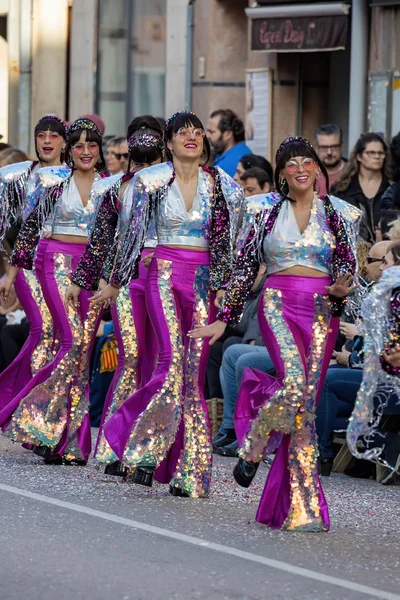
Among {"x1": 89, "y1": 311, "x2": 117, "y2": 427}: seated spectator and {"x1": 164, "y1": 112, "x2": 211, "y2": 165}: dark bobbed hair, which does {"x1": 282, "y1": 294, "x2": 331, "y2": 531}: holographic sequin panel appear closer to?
{"x1": 164, "y1": 112, "x2": 211, "y2": 165}: dark bobbed hair

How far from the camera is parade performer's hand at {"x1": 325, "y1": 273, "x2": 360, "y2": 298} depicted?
8.04 meters

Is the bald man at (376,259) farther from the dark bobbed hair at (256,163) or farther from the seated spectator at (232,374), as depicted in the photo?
the dark bobbed hair at (256,163)

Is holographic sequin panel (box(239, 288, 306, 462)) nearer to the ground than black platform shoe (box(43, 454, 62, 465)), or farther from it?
farther from it

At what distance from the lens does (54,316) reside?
1041cm

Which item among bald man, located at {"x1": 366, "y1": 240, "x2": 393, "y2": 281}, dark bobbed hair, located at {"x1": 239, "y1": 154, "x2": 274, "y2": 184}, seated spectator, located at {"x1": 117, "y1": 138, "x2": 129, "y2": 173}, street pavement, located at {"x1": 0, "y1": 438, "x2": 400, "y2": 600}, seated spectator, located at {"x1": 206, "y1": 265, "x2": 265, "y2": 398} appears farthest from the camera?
seated spectator, located at {"x1": 117, "y1": 138, "x2": 129, "y2": 173}

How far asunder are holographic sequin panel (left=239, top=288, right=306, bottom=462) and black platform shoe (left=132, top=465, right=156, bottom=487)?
852 millimetres

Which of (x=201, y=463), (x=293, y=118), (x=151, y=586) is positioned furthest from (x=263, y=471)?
(x=293, y=118)

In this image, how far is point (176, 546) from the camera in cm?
738

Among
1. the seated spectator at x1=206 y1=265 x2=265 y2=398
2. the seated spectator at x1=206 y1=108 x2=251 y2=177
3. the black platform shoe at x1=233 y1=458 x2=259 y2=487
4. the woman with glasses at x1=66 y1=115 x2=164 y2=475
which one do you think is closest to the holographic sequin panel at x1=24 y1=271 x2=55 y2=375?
the woman with glasses at x1=66 y1=115 x2=164 y2=475

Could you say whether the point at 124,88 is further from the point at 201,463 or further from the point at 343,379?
the point at 201,463

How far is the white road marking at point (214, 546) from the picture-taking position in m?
6.64

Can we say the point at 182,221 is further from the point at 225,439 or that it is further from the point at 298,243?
the point at 225,439

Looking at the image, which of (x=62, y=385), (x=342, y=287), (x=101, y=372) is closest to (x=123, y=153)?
(x=101, y=372)

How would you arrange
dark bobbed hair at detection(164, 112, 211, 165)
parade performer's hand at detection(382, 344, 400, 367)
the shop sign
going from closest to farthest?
1. parade performer's hand at detection(382, 344, 400, 367)
2. dark bobbed hair at detection(164, 112, 211, 165)
3. the shop sign
